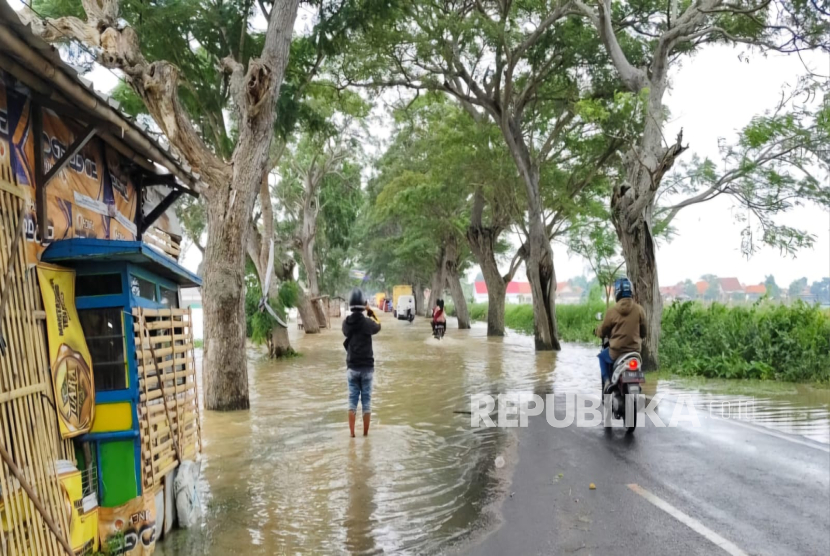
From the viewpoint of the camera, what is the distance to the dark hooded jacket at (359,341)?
799 cm

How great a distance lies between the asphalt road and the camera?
4.46 metres

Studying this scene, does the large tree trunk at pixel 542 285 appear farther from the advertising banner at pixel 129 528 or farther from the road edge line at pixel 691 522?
the advertising banner at pixel 129 528

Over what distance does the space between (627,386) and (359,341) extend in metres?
3.48

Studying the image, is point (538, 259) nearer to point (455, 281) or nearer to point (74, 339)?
point (455, 281)

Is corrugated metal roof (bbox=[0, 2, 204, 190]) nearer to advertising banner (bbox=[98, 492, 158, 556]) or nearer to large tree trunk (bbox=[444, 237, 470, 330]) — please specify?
advertising banner (bbox=[98, 492, 158, 556])

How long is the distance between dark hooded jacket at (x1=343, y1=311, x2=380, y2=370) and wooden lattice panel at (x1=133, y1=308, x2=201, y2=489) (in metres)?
2.64

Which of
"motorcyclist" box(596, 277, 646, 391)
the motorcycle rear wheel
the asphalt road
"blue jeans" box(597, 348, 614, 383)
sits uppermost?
"motorcyclist" box(596, 277, 646, 391)

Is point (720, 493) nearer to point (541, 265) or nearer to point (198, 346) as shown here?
point (541, 265)

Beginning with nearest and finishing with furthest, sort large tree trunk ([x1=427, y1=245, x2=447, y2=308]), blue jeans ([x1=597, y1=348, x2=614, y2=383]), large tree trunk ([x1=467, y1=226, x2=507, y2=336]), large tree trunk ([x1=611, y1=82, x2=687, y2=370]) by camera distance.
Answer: blue jeans ([x1=597, y1=348, x2=614, y2=383]), large tree trunk ([x1=611, y1=82, x2=687, y2=370]), large tree trunk ([x1=467, y1=226, x2=507, y2=336]), large tree trunk ([x1=427, y1=245, x2=447, y2=308])

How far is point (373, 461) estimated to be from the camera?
7066 millimetres

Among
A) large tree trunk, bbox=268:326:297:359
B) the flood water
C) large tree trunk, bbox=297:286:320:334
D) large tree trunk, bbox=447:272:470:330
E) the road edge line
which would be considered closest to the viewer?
the road edge line

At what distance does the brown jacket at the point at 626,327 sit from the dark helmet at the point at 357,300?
3.37 m

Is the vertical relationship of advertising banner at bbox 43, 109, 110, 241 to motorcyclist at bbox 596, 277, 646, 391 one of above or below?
above

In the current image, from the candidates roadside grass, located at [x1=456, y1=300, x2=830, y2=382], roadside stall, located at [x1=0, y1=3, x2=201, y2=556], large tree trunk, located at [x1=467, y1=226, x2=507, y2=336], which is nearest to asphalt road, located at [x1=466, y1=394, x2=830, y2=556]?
roadside stall, located at [x1=0, y1=3, x2=201, y2=556]
